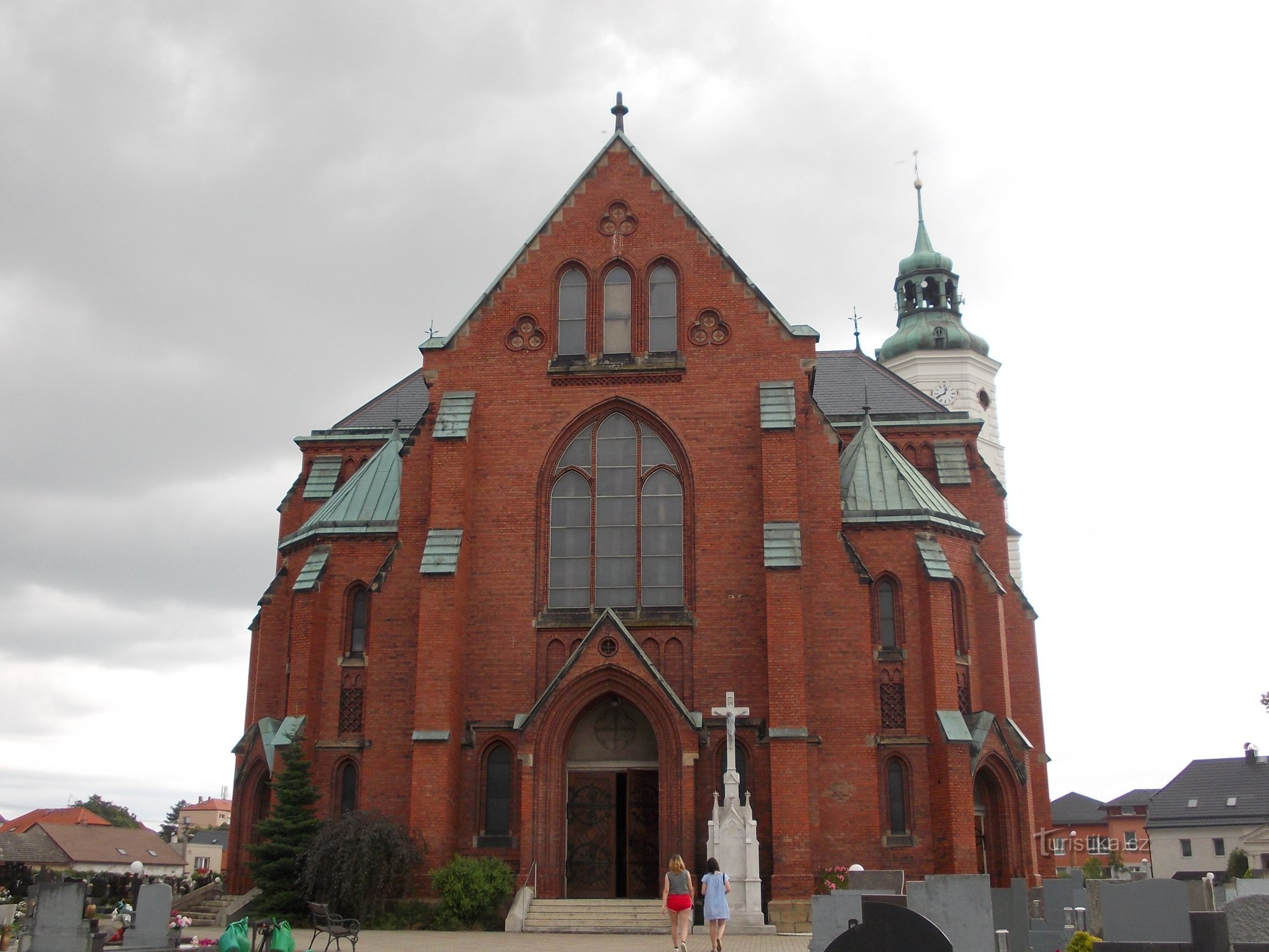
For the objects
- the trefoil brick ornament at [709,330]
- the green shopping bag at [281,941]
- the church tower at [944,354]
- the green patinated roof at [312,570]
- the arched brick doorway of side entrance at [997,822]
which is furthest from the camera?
the church tower at [944,354]

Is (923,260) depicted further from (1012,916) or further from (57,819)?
(57,819)

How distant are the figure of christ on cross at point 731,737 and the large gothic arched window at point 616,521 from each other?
3.47 metres

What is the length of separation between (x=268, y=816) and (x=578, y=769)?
6847 millimetres

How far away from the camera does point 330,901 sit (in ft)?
86.7

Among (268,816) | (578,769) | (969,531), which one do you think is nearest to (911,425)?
(969,531)

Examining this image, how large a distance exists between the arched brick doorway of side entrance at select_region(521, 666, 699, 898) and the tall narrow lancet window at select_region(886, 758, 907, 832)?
4515 mm

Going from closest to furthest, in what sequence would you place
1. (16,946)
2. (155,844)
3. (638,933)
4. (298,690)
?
1. (16,946)
2. (638,933)
3. (298,690)
4. (155,844)

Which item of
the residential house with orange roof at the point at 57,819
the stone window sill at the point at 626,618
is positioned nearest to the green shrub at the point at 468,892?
the stone window sill at the point at 626,618

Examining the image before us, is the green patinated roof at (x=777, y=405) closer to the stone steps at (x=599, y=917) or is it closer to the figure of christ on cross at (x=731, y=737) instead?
the figure of christ on cross at (x=731, y=737)

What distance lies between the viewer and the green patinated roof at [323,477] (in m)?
37.8

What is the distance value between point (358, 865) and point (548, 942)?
5188 mm

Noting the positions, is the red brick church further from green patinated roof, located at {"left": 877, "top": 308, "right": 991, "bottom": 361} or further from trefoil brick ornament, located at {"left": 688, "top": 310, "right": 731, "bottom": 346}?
green patinated roof, located at {"left": 877, "top": 308, "right": 991, "bottom": 361}

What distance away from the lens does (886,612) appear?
97.3ft

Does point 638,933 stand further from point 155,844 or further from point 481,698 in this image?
point 155,844
